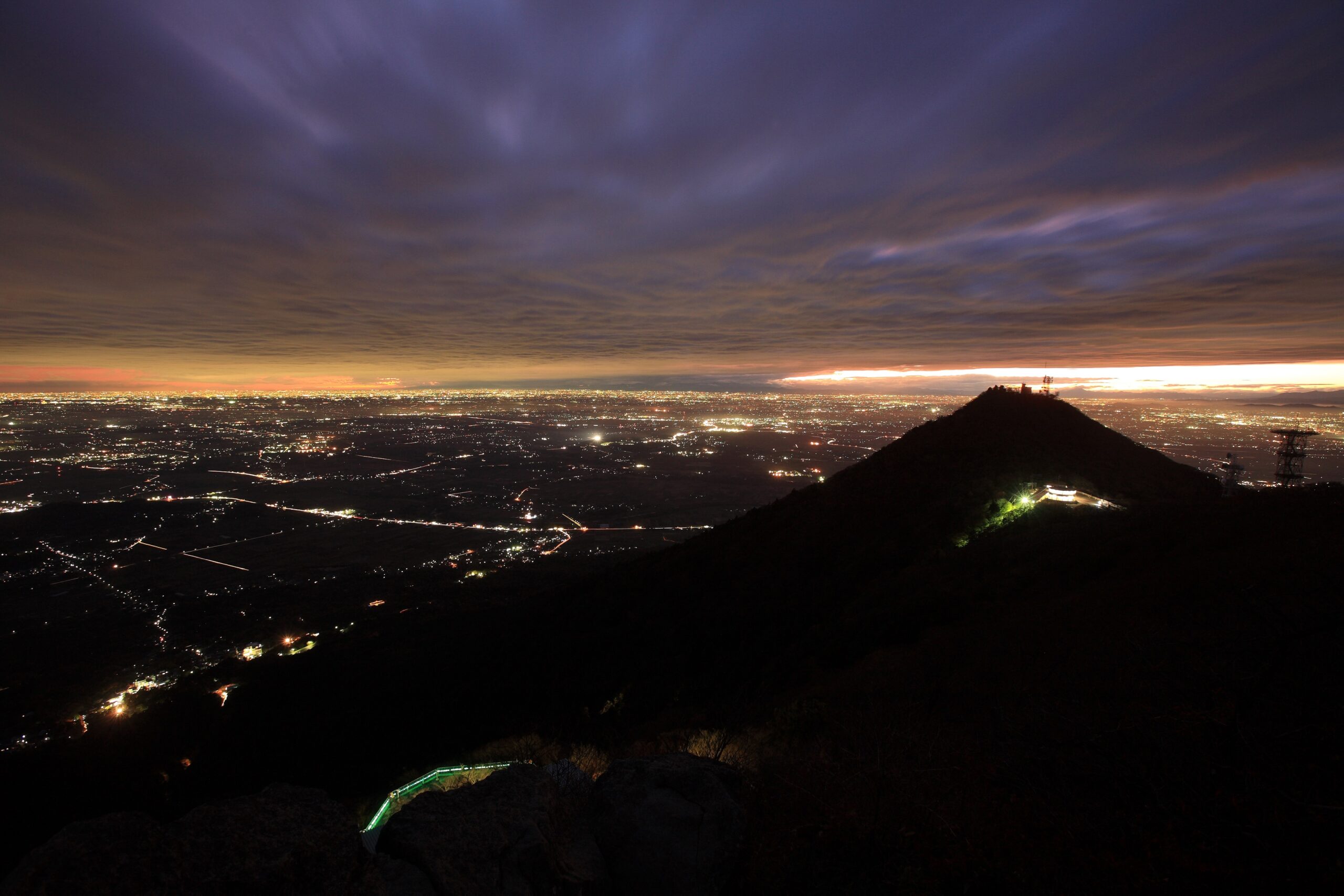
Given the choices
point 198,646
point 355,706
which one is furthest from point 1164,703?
point 198,646

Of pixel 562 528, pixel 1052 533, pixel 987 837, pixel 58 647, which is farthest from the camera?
pixel 562 528

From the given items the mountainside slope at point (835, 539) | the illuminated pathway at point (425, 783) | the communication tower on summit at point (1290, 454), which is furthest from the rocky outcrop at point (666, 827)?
the communication tower on summit at point (1290, 454)

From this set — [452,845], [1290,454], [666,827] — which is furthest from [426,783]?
[1290,454]

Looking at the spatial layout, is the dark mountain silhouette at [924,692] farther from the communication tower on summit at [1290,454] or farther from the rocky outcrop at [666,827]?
the communication tower on summit at [1290,454]

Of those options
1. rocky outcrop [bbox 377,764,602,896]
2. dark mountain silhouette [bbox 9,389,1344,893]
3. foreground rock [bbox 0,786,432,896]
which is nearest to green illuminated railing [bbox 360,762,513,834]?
dark mountain silhouette [bbox 9,389,1344,893]

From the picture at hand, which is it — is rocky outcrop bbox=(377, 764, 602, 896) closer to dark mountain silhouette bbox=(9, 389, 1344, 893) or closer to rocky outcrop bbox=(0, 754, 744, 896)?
rocky outcrop bbox=(0, 754, 744, 896)

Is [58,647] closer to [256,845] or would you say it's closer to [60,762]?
[60,762]

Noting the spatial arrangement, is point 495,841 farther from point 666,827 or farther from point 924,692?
point 924,692
